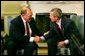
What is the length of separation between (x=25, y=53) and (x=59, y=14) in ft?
2.46

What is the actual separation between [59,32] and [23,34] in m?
0.53

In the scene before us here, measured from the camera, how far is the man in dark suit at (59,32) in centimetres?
437

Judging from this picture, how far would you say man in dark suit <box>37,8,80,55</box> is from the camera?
172 inches

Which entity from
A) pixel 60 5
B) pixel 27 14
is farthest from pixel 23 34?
pixel 60 5

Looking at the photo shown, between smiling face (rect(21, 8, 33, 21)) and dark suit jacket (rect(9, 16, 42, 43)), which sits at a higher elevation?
smiling face (rect(21, 8, 33, 21))

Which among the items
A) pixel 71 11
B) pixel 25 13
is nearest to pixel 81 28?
pixel 25 13

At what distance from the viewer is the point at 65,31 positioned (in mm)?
4465

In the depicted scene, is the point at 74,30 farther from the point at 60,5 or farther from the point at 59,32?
the point at 60,5

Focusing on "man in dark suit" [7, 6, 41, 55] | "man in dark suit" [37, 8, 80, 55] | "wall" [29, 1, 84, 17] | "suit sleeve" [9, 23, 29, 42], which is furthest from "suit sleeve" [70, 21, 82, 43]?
"wall" [29, 1, 84, 17]

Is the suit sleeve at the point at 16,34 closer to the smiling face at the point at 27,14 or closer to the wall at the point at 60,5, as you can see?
the smiling face at the point at 27,14

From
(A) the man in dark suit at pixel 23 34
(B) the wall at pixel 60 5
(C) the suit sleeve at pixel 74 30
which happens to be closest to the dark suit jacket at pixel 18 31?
(A) the man in dark suit at pixel 23 34

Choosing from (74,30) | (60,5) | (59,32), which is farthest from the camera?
(60,5)

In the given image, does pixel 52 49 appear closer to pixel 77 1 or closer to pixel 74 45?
pixel 74 45

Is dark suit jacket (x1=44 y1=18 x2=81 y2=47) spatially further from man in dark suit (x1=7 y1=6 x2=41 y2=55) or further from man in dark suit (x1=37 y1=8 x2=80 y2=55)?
man in dark suit (x1=7 y1=6 x2=41 y2=55)
